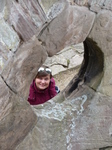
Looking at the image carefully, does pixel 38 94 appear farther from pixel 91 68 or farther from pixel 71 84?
pixel 91 68

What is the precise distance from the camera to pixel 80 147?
7.14 feet

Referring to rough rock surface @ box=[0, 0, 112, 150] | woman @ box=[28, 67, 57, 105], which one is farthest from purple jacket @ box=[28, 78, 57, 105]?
rough rock surface @ box=[0, 0, 112, 150]

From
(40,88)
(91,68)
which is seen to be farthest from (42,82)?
(91,68)

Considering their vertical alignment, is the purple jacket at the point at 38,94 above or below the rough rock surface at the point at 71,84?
below

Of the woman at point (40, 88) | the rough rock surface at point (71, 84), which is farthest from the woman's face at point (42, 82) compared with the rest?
the rough rock surface at point (71, 84)

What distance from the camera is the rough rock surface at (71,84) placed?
150 centimetres

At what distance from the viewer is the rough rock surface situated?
4.93ft

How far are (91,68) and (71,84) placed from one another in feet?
0.83

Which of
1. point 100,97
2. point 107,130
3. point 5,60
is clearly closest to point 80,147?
point 107,130

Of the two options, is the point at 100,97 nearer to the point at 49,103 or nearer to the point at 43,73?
the point at 49,103

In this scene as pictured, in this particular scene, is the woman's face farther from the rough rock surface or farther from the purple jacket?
the rough rock surface

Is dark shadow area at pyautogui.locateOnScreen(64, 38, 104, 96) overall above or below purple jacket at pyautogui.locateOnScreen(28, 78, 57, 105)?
above

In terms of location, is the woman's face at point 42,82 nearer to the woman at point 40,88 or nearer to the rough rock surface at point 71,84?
the woman at point 40,88

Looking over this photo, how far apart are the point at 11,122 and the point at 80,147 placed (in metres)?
0.68
